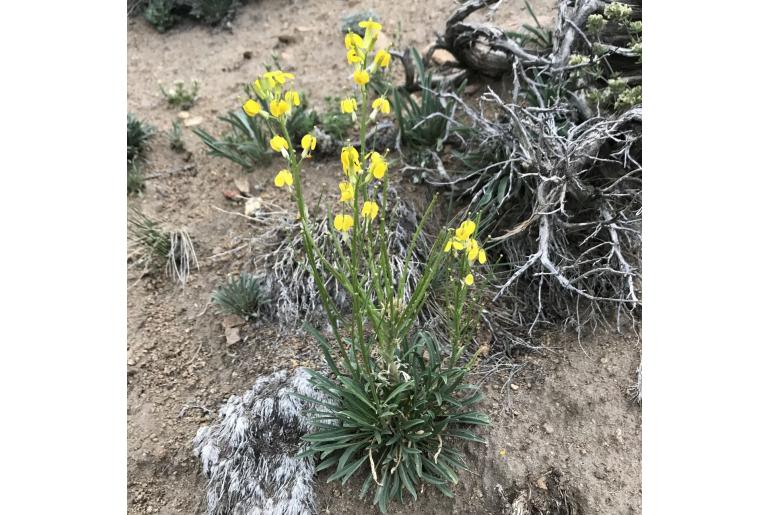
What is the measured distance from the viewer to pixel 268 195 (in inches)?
135

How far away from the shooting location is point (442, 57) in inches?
148

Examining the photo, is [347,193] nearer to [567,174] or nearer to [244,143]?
[567,174]

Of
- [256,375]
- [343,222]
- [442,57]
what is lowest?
[256,375]

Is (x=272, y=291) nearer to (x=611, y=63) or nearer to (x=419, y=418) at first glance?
(x=419, y=418)

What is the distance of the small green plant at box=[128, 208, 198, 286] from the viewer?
10.5 ft

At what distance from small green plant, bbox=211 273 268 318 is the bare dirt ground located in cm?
10

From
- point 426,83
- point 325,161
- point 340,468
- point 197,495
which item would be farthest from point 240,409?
point 426,83

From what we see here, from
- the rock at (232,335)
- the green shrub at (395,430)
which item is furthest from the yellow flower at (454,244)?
the rock at (232,335)

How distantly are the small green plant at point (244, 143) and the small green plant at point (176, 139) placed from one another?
0.25m

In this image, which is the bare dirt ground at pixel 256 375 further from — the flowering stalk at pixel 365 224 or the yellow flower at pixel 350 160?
the yellow flower at pixel 350 160

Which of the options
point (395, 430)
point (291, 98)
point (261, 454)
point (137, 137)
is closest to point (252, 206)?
point (137, 137)

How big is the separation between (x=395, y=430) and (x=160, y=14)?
4011 millimetres

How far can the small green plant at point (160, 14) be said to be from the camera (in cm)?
468

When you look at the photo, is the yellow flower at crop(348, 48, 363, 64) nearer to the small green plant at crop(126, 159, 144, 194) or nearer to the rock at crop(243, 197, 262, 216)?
the rock at crop(243, 197, 262, 216)
